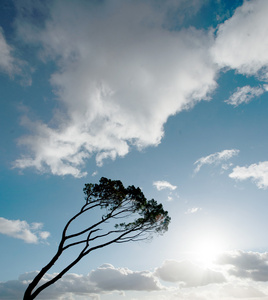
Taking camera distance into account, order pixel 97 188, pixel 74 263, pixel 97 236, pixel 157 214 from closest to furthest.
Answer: pixel 74 263
pixel 97 236
pixel 97 188
pixel 157 214

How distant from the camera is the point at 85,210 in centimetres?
1638

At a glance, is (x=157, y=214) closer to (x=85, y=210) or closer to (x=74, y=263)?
(x=85, y=210)

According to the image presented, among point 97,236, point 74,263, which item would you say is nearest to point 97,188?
point 97,236

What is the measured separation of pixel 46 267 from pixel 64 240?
1998 mm

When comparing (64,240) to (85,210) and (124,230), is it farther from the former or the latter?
(124,230)

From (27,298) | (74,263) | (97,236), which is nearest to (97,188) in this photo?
(97,236)

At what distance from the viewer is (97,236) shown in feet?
52.2

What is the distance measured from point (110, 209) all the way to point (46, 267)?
21.3ft

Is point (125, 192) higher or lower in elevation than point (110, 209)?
higher

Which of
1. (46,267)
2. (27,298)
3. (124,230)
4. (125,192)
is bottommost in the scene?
(27,298)

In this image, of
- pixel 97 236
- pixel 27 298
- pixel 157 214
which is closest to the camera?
pixel 27 298

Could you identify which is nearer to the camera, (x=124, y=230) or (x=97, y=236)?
(x=97, y=236)

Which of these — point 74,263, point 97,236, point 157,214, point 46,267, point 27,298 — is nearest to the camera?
point 27,298

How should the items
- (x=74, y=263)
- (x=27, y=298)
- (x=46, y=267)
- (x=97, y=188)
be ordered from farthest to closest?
(x=97, y=188)
(x=74, y=263)
(x=46, y=267)
(x=27, y=298)
